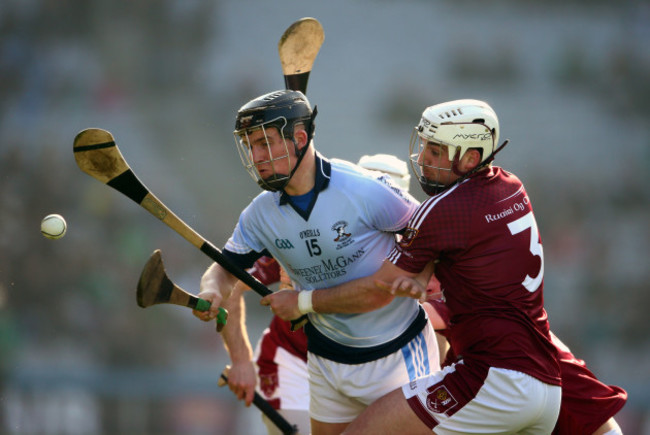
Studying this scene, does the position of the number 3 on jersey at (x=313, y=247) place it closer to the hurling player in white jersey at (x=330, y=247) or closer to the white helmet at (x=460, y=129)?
the hurling player in white jersey at (x=330, y=247)

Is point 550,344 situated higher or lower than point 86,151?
lower

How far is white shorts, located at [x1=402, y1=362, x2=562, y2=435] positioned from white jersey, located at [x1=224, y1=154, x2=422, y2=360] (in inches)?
15.7

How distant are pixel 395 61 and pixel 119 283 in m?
4.63

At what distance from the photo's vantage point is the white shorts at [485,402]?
9.27ft

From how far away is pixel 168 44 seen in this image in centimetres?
991

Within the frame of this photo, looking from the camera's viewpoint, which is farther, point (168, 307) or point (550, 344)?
point (168, 307)

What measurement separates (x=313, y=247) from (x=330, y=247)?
7 cm

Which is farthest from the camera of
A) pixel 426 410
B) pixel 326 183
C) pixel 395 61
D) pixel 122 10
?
pixel 395 61

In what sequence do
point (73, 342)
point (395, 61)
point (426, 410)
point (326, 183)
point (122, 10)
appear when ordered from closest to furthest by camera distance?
point (426, 410) → point (326, 183) → point (73, 342) → point (122, 10) → point (395, 61)

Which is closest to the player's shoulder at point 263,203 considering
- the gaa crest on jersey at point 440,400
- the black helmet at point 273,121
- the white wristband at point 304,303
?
the black helmet at point 273,121

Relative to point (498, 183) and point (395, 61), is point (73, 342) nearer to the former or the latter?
point (395, 61)

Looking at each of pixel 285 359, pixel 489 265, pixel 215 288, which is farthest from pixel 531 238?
pixel 285 359

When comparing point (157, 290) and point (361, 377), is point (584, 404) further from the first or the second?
point (157, 290)

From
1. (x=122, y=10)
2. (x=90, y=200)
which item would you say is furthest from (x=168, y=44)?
(x=90, y=200)
